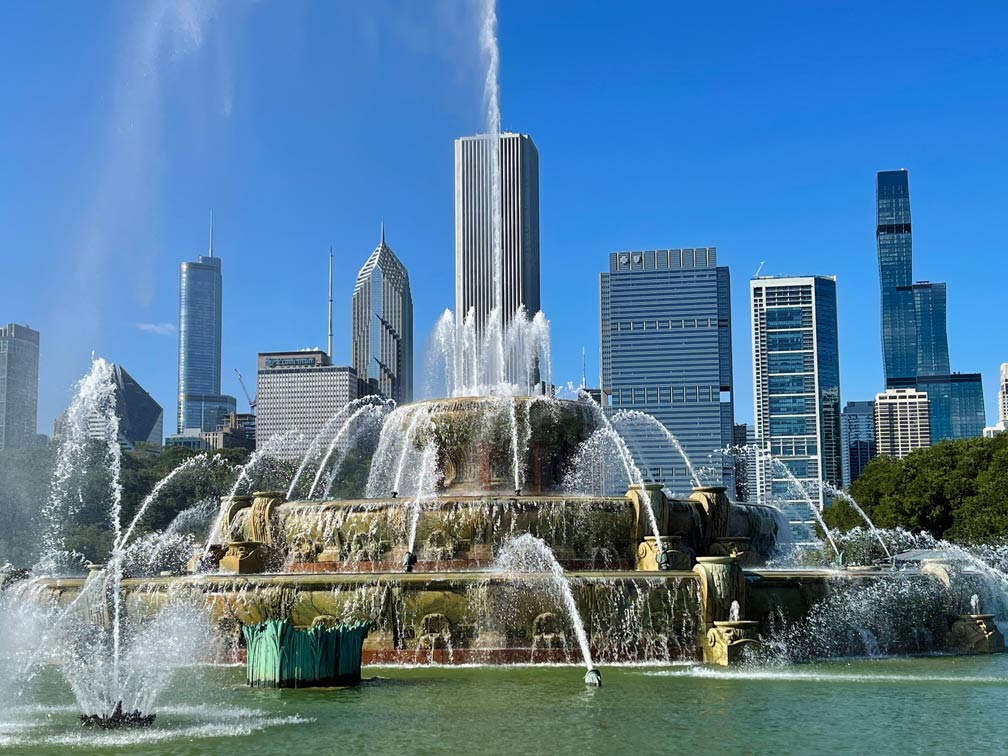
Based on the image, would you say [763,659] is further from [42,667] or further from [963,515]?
[963,515]

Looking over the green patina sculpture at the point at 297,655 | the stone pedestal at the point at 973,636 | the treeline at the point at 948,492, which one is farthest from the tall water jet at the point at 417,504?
the treeline at the point at 948,492

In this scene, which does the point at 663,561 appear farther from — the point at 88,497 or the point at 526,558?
the point at 88,497

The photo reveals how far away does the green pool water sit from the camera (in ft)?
45.4

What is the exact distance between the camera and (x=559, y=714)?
15766mm

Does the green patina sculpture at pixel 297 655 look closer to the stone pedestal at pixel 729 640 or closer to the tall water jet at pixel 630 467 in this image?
the stone pedestal at pixel 729 640

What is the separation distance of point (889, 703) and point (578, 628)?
617 cm

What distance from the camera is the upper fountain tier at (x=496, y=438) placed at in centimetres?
3362

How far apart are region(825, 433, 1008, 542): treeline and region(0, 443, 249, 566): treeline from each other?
4467 cm

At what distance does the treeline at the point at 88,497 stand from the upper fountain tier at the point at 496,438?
3944cm

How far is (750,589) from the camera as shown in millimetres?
23531

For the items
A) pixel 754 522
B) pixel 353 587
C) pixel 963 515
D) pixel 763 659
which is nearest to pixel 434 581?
pixel 353 587

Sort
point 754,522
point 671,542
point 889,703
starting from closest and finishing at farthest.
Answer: point 889,703, point 671,542, point 754,522

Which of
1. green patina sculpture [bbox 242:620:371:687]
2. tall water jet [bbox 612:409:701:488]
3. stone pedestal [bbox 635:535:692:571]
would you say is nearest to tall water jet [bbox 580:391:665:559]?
stone pedestal [bbox 635:535:692:571]

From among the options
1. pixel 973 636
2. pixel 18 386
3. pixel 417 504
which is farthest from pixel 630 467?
pixel 18 386
